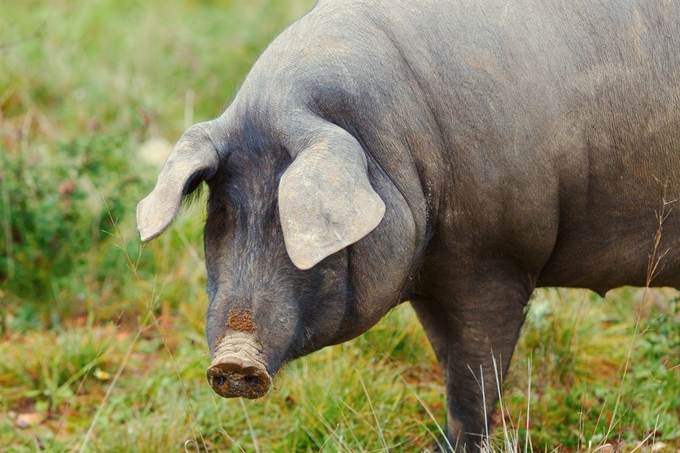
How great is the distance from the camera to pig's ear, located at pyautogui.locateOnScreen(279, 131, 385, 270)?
2934mm

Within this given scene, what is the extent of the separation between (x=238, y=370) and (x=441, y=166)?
3.37ft

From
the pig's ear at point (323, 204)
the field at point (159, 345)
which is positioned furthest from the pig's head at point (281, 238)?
the field at point (159, 345)

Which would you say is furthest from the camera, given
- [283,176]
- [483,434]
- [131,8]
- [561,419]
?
[131,8]

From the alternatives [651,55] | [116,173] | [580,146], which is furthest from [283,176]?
[116,173]

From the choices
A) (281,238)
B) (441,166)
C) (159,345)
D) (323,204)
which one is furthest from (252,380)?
(159,345)

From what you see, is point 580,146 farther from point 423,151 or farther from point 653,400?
point 653,400

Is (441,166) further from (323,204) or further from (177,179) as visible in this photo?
(177,179)

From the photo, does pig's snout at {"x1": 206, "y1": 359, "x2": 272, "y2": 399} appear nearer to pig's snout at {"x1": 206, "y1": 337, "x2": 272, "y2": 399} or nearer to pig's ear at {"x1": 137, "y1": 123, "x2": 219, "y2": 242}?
pig's snout at {"x1": 206, "y1": 337, "x2": 272, "y2": 399}

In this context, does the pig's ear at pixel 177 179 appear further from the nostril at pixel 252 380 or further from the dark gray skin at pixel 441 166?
the nostril at pixel 252 380

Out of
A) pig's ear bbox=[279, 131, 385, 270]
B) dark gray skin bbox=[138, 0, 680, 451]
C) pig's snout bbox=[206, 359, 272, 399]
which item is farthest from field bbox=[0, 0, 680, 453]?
pig's ear bbox=[279, 131, 385, 270]

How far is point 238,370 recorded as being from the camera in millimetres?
3078

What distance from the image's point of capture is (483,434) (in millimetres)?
4059

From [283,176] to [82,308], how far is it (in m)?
3.17

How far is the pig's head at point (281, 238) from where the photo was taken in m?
2.99
